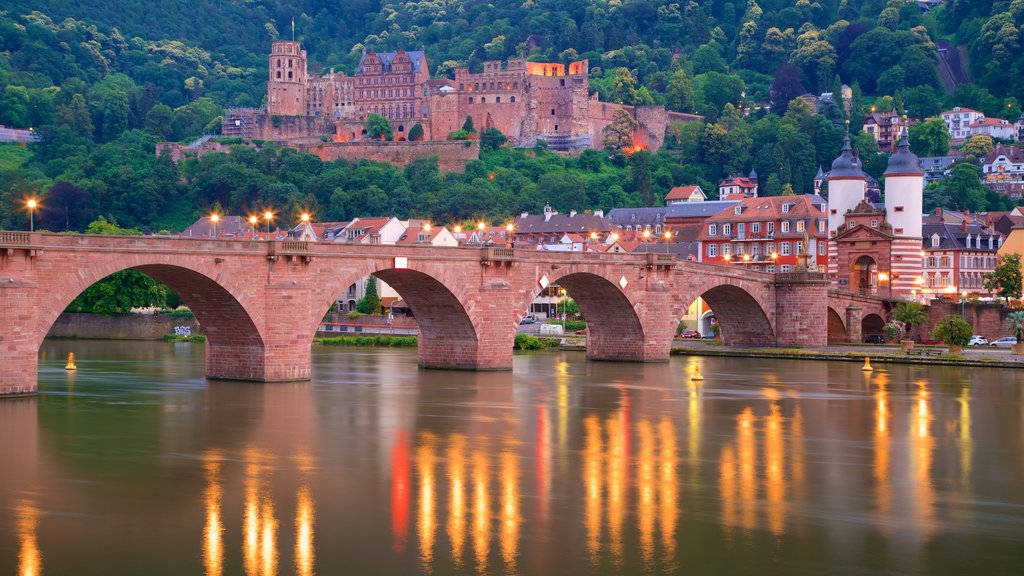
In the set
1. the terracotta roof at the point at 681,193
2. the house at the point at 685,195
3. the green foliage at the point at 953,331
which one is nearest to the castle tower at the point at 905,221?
the green foliage at the point at 953,331

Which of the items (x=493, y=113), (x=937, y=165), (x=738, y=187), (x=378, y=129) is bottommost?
(x=738, y=187)

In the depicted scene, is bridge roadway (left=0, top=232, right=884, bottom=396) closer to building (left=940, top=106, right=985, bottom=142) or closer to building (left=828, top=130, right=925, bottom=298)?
building (left=828, top=130, right=925, bottom=298)

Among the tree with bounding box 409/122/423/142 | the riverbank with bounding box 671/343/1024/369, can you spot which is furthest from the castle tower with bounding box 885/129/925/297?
the tree with bounding box 409/122/423/142

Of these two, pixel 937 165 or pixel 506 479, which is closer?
pixel 506 479

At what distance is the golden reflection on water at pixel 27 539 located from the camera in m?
24.0

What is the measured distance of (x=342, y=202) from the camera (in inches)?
5261

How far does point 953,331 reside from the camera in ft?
227

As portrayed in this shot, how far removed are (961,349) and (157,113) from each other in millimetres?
118358

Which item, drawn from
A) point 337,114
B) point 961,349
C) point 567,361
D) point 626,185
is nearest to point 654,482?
point 567,361

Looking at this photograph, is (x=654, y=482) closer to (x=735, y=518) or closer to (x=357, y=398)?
(x=735, y=518)

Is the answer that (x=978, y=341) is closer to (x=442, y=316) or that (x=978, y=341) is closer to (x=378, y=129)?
(x=442, y=316)

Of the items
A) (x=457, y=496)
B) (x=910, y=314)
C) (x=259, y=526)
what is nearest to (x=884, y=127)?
(x=910, y=314)

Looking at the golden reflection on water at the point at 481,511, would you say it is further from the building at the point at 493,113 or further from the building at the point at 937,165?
the building at the point at 493,113

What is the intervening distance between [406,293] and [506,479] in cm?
2576
